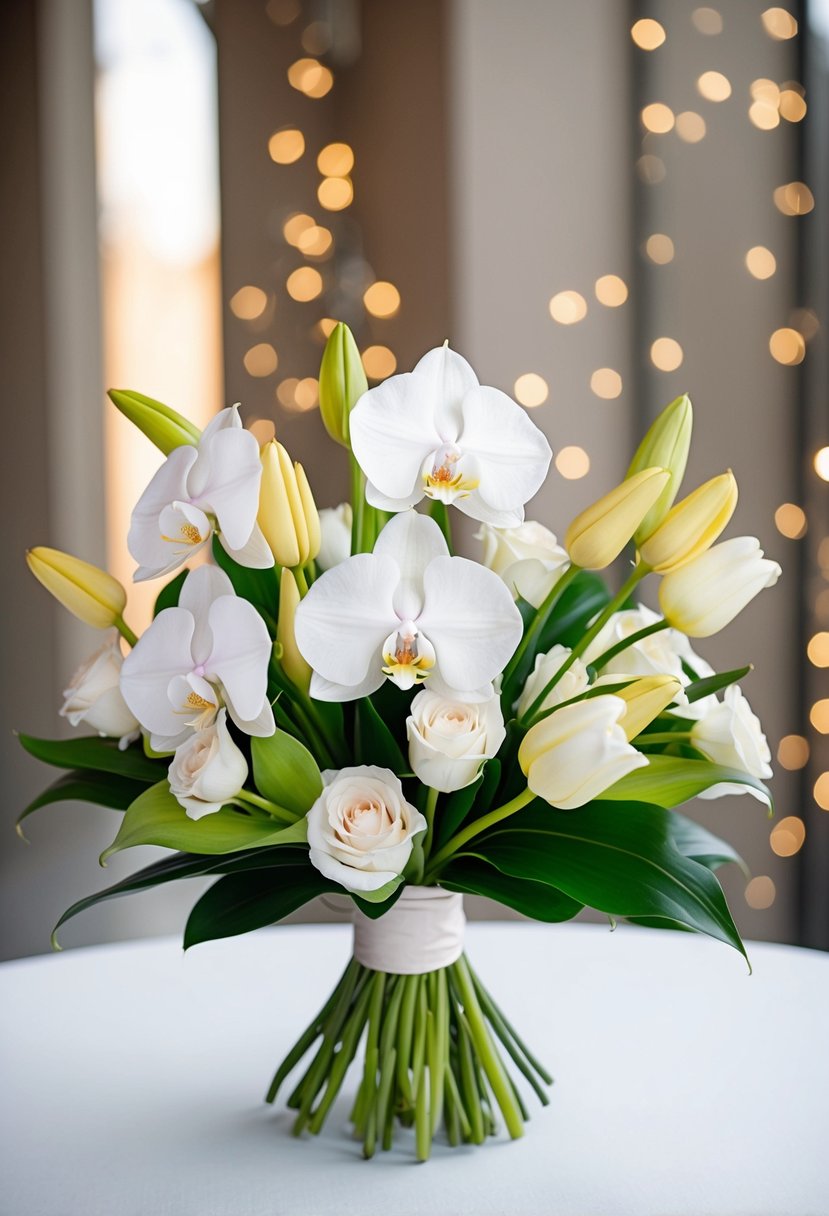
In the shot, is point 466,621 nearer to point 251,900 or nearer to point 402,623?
point 402,623

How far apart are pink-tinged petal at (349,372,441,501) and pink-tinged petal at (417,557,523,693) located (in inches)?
1.9

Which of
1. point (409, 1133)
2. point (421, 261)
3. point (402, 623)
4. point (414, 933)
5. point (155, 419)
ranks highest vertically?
point (421, 261)

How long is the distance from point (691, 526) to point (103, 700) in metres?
0.36

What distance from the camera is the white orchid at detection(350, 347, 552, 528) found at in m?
0.59

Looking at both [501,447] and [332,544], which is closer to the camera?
[501,447]

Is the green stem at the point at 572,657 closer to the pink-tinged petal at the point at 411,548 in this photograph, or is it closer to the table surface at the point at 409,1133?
the pink-tinged petal at the point at 411,548

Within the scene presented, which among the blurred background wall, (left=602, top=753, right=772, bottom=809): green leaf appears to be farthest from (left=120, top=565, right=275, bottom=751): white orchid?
the blurred background wall

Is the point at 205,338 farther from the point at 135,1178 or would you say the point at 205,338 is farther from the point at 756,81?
the point at 135,1178

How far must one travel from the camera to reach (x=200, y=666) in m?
0.58

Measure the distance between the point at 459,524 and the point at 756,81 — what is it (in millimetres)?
903

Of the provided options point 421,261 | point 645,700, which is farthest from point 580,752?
point 421,261

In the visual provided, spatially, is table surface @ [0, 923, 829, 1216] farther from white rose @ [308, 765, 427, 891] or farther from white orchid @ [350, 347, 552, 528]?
white orchid @ [350, 347, 552, 528]

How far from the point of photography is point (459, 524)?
7.05ft

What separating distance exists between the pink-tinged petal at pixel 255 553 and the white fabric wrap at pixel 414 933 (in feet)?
0.75
